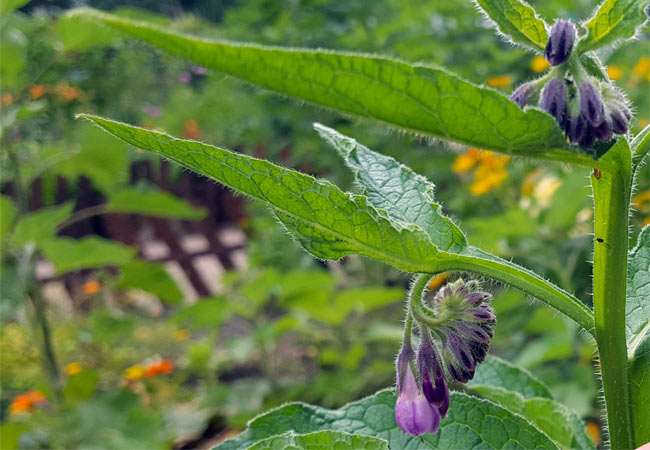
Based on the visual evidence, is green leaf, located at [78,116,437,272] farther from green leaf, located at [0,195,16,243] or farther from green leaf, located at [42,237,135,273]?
green leaf, located at [42,237,135,273]

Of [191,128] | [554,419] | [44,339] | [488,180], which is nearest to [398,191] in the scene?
[554,419]

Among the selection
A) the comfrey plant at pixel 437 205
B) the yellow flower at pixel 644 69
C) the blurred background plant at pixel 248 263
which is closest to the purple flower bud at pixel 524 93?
the comfrey plant at pixel 437 205

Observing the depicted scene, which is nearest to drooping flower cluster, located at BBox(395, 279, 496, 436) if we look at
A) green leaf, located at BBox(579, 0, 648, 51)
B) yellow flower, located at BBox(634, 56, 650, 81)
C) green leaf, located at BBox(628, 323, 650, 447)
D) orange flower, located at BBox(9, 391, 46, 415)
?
green leaf, located at BBox(628, 323, 650, 447)

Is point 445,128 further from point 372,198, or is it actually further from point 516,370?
point 516,370

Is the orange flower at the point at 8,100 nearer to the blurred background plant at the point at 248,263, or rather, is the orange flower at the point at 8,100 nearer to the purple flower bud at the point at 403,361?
the blurred background plant at the point at 248,263

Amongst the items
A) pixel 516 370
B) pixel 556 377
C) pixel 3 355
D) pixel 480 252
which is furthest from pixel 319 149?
pixel 480 252

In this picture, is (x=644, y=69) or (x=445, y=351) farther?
(x=644, y=69)

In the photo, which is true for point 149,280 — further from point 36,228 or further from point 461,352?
point 461,352

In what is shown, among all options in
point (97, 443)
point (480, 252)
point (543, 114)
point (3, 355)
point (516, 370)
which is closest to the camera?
point (543, 114)
